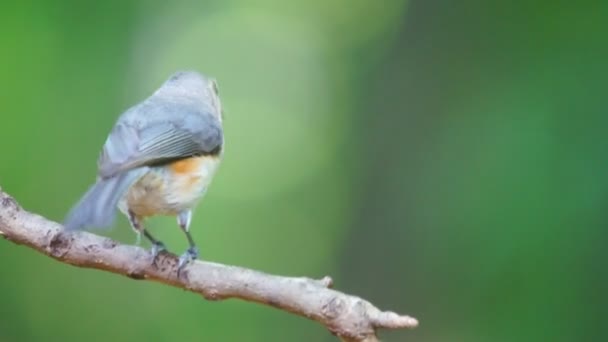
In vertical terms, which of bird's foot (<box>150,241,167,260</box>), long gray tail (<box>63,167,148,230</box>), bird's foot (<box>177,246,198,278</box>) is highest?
long gray tail (<box>63,167,148,230</box>)

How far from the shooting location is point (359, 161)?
5.87m

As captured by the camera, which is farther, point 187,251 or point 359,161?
point 359,161

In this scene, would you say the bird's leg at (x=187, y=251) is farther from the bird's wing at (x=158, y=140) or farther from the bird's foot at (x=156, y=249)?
the bird's wing at (x=158, y=140)

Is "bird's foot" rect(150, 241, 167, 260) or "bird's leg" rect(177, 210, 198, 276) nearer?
"bird's leg" rect(177, 210, 198, 276)

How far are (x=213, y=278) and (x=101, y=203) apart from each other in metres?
0.38

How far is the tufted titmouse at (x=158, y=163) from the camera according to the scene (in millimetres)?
2871

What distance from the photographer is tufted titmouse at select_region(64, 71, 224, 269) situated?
2871mm

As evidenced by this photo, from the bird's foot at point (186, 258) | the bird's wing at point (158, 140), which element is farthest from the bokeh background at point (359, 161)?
the bird's foot at point (186, 258)

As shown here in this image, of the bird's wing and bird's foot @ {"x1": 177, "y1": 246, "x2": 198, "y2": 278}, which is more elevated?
the bird's wing

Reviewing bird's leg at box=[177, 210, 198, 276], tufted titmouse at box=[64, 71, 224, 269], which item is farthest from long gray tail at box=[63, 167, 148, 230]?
bird's leg at box=[177, 210, 198, 276]

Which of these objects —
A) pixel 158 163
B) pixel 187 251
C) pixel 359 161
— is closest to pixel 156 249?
pixel 187 251

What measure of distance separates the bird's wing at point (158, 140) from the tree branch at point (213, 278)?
247mm

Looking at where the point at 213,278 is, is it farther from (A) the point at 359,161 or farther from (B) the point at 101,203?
(A) the point at 359,161

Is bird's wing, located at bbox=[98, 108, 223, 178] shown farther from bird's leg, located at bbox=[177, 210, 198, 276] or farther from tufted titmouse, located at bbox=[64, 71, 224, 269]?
bird's leg, located at bbox=[177, 210, 198, 276]
